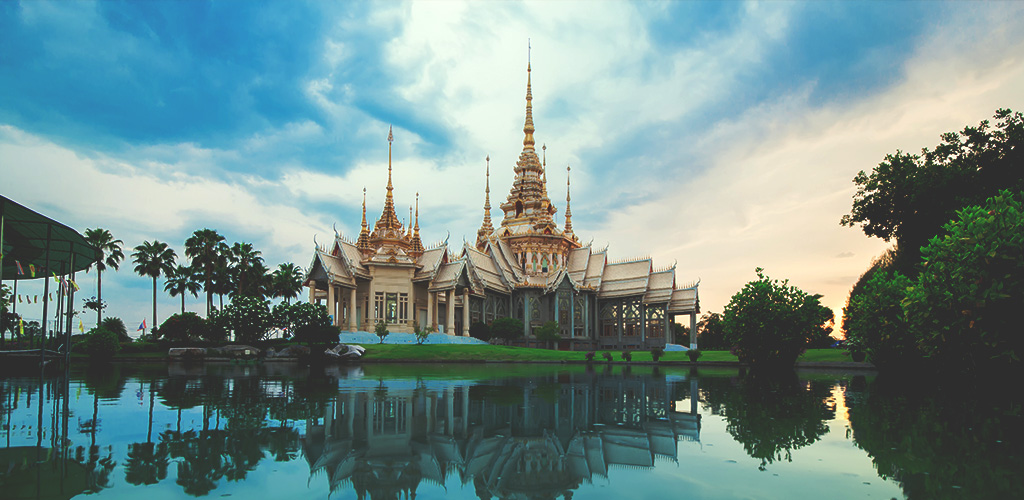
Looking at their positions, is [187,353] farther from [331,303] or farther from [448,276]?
[448,276]

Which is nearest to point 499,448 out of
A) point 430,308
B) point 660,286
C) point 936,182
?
point 936,182

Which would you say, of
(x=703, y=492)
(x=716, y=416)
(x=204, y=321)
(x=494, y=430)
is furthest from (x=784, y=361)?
(x=204, y=321)

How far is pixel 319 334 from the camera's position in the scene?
120ft

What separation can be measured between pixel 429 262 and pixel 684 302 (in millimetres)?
24322

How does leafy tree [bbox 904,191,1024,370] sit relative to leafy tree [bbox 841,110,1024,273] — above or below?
below

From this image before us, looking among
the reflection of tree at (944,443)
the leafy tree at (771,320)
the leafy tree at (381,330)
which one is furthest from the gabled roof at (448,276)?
the reflection of tree at (944,443)

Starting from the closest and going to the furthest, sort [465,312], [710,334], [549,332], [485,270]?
[465,312], [549,332], [485,270], [710,334]

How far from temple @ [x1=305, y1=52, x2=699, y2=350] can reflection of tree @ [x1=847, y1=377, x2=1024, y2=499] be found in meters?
37.5

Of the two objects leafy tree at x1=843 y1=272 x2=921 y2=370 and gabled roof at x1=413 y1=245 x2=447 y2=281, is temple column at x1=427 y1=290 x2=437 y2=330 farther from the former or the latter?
leafy tree at x1=843 y1=272 x2=921 y2=370

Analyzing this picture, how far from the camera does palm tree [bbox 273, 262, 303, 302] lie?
181ft

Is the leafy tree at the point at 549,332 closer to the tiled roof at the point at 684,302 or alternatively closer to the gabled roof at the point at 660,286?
the gabled roof at the point at 660,286

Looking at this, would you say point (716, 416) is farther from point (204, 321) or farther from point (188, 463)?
point (204, 321)

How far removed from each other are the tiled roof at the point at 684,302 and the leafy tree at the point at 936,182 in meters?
23.1

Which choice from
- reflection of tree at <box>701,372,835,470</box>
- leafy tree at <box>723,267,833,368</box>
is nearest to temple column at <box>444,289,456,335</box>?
leafy tree at <box>723,267,833,368</box>
